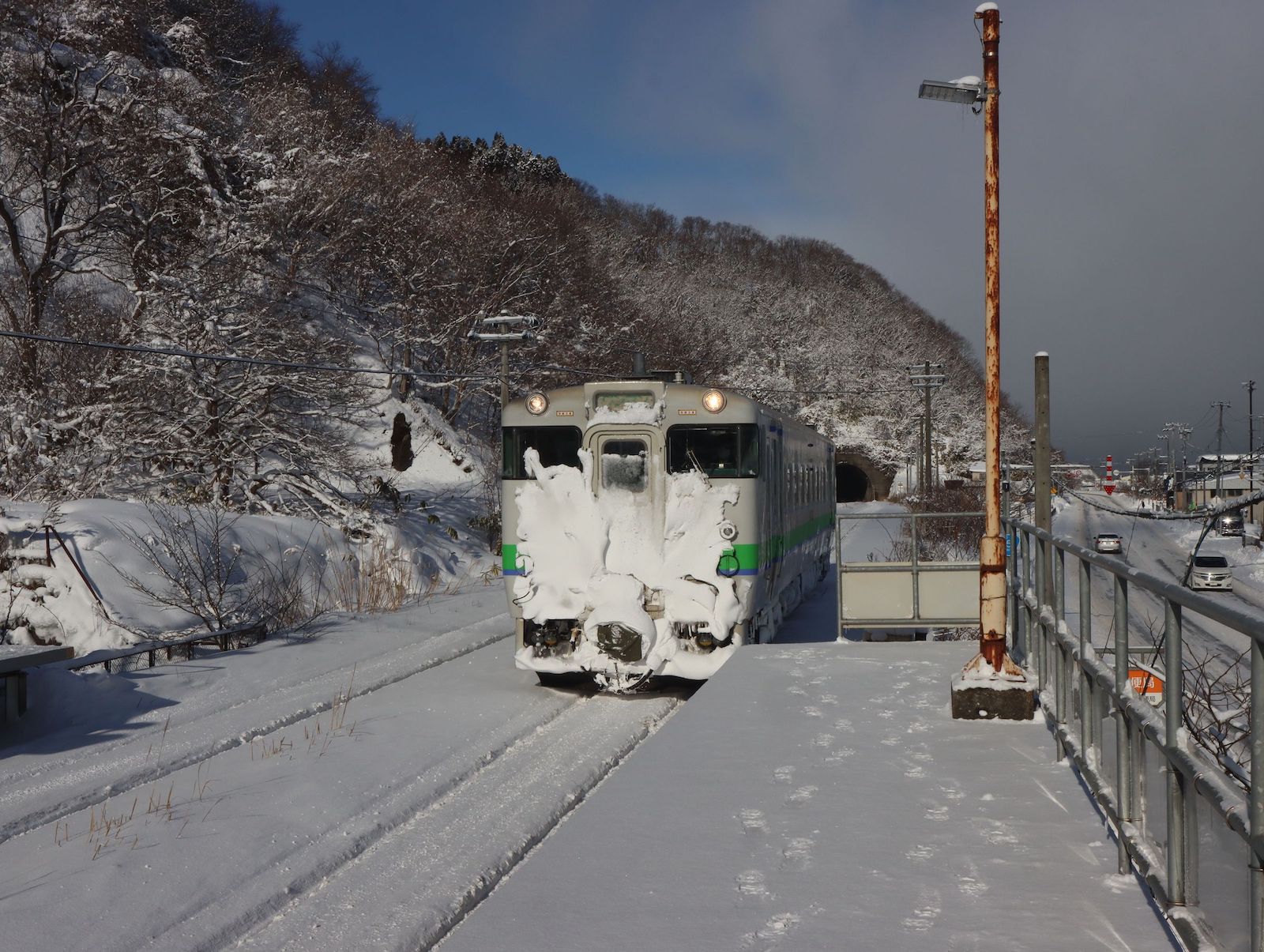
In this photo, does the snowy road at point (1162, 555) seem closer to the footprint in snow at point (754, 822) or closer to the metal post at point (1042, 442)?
the metal post at point (1042, 442)

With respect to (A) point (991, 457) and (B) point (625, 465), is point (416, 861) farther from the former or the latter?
(B) point (625, 465)

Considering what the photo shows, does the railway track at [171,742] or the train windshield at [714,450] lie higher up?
the train windshield at [714,450]

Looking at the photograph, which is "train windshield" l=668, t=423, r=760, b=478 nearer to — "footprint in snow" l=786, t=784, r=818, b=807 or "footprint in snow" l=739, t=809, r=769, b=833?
"footprint in snow" l=786, t=784, r=818, b=807

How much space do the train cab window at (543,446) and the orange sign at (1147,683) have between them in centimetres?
808

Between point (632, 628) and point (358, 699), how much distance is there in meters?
3.14

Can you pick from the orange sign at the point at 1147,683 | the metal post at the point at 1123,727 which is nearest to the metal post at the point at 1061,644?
the orange sign at the point at 1147,683

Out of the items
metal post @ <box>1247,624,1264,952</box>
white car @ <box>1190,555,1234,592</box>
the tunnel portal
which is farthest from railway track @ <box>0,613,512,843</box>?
the tunnel portal

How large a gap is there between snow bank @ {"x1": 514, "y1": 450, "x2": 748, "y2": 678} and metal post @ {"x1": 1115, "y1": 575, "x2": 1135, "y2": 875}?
7160mm

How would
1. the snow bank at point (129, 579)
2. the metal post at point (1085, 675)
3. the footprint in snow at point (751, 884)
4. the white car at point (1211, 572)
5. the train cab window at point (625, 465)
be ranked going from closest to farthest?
the footprint in snow at point (751, 884), the metal post at point (1085, 675), the train cab window at point (625, 465), the snow bank at point (129, 579), the white car at point (1211, 572)

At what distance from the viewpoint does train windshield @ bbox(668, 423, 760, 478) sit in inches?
482

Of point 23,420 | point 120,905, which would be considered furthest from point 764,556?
point 23,420

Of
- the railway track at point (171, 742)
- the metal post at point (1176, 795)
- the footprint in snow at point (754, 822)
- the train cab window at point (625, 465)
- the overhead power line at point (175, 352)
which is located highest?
the overhead power line at point (175, 352)

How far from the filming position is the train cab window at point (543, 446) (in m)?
12.5

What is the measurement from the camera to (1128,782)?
4512mm
